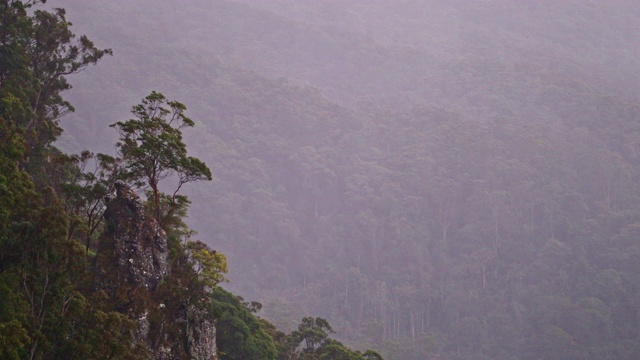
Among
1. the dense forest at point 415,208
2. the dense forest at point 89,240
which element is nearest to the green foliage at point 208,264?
the dense forest at point 89,240

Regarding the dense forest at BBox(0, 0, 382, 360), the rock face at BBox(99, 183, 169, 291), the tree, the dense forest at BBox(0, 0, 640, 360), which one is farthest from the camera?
the dense forest at BBox(0, 0, 640, 360)

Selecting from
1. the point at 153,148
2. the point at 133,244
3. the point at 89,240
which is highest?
the point at 153,148

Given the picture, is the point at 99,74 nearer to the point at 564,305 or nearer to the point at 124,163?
the point at 564,305

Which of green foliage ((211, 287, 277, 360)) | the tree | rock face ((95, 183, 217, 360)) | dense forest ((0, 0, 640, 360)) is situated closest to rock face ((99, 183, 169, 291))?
rock face ((95, 183, 217, 360))

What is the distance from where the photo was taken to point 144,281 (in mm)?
23234

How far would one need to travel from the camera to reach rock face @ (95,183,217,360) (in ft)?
73.2

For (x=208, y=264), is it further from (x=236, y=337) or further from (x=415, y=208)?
(x=415, y=208)

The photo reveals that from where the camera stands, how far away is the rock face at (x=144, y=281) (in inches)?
878

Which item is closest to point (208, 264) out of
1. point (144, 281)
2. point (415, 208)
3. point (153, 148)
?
point (144, 281)

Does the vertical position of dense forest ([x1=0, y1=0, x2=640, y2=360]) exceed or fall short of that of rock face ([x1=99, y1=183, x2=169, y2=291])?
it exceeds it

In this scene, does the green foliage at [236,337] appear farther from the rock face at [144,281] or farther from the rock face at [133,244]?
the rock face at [133,244]

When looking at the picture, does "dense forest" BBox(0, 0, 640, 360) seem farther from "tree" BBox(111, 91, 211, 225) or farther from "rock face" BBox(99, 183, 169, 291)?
"rock face" BBox(99, 183, 169, 291)

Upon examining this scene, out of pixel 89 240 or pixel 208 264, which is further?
pixel 208 264

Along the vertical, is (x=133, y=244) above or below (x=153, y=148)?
below
